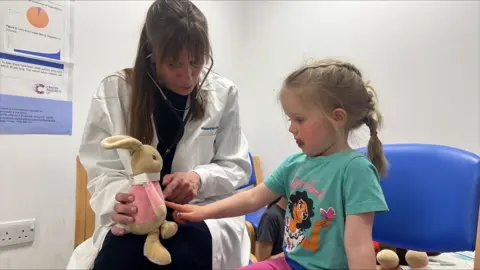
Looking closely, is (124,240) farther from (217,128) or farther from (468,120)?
(468,120)

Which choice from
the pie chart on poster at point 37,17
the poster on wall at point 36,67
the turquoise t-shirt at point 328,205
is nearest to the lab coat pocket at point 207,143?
the turquoise t-shirt at point 328,205

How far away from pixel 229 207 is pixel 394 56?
1421 mm

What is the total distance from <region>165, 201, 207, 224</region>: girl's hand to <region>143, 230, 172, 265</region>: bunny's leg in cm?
7

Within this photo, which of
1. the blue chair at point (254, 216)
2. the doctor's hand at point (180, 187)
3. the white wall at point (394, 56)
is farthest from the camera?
the blue chair at point (254, 216)

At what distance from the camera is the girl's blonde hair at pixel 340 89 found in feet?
2.63

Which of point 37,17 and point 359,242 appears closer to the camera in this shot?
point 359,242

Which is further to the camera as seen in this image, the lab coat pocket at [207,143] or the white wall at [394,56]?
the white wall at [394,56]

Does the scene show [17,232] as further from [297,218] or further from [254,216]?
[297,218]

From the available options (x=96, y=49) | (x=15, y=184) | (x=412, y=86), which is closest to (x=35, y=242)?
(x=15, y=184)

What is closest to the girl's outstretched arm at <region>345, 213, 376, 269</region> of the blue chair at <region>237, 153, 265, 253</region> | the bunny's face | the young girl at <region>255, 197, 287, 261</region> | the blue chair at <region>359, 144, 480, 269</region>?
the blue chair at <region>359, 144, 480, 269</region>

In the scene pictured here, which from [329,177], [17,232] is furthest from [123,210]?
[17,232]

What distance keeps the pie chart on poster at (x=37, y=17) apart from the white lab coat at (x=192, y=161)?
2.26 ft

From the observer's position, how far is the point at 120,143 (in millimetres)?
780

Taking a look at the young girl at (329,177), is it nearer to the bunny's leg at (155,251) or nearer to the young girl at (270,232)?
the bunny's leg at (155,251)
